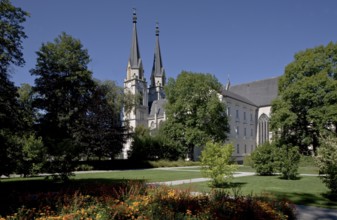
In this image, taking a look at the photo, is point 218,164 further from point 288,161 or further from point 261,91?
point 261,91

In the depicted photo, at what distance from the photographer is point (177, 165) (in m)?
34.3

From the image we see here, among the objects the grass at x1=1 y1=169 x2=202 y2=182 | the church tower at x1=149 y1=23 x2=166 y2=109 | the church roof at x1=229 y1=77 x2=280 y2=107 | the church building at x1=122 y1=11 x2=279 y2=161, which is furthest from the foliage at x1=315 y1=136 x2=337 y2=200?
the church tower at x1=149 y1=23 x2=166 y2=109

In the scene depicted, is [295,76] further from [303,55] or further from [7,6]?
[7,6]

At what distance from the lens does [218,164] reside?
13.7m

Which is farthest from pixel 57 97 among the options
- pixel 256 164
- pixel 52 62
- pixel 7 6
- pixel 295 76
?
Answer: pixel 295 76

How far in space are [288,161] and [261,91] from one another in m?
43.4

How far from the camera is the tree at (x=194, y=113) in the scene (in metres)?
37.0

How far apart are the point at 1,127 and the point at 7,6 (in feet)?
28.3

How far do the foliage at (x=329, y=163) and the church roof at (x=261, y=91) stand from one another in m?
46.4

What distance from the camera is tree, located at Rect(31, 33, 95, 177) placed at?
27.4 metres

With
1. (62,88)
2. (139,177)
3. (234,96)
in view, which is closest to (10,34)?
(62,88)

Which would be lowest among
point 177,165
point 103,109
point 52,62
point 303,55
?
point 177,165

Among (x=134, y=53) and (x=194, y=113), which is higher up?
(x=134, y=53)

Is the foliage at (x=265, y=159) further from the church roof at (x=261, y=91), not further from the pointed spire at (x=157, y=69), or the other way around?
the pointed spire at (x=157, y=69)
